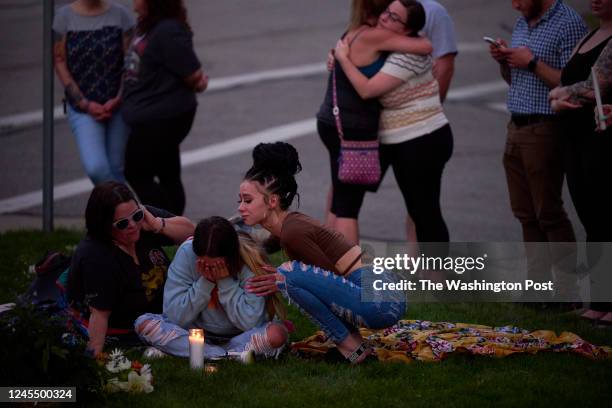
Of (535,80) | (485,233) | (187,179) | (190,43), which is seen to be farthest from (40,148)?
(535,80)

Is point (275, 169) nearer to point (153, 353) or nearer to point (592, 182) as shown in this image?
point (153, 353)

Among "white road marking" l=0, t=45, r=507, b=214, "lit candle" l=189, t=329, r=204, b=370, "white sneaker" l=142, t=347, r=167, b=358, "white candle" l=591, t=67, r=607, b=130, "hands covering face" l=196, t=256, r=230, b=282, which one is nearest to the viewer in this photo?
"lit candle" l=189, t=329, r=204, b=370

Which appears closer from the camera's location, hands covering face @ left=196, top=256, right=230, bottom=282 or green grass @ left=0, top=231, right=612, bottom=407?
green grass @ left=0, top=231, right=612, bottom=407

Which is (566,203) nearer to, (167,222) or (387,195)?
(387,195)

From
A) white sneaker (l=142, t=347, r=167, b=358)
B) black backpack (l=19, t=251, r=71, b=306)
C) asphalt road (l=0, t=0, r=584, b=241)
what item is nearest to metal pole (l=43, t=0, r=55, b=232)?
asphalt road (l=0, t=0, r=584, b=241)

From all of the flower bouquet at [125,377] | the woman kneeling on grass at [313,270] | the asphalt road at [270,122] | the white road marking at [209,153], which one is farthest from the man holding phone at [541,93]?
the white road marking at [209,153]

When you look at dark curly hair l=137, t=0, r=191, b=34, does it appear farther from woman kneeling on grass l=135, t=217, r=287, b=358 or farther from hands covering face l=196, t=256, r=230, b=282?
hands covering face l=196, t=256, r=230, b=282

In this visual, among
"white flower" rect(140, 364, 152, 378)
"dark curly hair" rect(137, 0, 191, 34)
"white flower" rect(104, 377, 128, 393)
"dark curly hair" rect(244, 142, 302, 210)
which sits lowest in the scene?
"white flower" rect(104, 377, 128, 393)

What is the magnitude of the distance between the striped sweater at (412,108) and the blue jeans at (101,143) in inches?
84.4

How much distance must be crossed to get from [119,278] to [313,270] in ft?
3.37

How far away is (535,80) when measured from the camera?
753cm

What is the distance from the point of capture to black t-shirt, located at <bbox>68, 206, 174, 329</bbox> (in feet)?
20.7

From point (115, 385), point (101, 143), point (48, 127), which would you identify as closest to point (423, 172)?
point (101, 143)

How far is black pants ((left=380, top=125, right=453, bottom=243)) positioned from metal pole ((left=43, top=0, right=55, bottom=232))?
280cm
